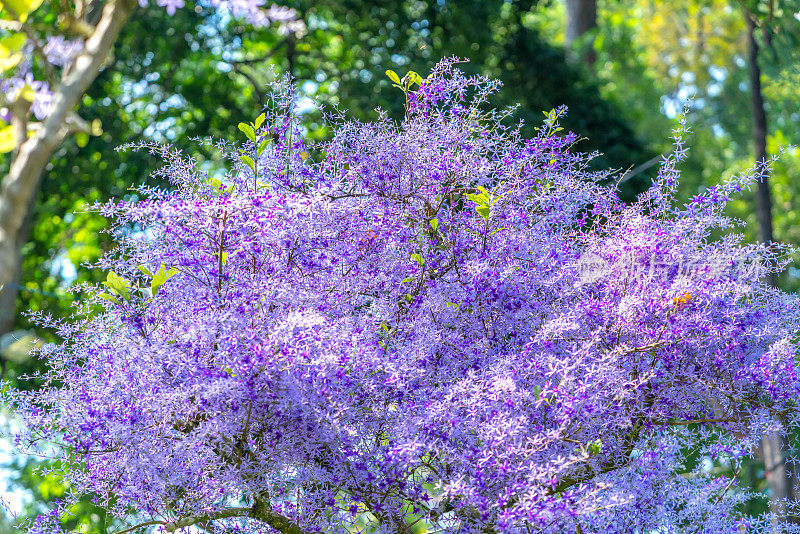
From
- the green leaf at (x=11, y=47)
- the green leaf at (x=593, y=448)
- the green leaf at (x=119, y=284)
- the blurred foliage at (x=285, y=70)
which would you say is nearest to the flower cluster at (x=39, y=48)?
the green leaf at (x=11, y=47)

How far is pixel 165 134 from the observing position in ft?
40.4

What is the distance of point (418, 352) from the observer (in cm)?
346

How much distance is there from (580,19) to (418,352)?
612 inches

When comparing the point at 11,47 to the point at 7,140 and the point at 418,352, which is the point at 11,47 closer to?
the point at 7,140

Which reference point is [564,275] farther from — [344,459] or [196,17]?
[196,17]

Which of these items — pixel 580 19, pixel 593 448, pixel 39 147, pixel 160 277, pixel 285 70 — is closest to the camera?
pixel 39 147

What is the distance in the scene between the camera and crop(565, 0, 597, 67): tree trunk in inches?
688

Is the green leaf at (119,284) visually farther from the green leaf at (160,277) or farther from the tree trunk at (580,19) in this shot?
the tree trunk at (580,19)

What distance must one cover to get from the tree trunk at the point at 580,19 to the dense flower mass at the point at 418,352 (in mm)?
14057

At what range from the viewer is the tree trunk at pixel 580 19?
17.5 m

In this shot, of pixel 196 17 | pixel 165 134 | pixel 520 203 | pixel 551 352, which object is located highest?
pixel 196 17

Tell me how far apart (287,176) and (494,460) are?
176 centimetres

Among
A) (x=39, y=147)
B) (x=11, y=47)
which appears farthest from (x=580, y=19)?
(x=39, y=147)

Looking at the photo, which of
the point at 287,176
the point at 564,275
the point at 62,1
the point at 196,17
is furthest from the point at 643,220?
the point at 196,17
